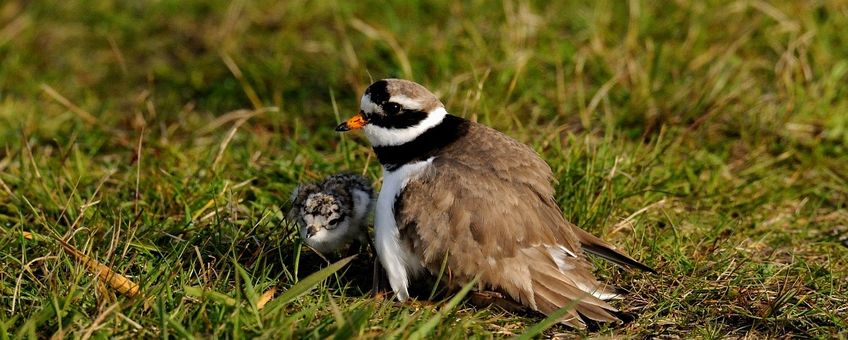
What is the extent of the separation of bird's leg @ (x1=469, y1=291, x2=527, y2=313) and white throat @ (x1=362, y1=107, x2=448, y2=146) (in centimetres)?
86

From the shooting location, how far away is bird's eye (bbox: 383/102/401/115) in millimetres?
4930

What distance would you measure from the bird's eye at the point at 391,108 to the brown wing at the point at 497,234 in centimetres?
38

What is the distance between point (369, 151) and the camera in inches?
235

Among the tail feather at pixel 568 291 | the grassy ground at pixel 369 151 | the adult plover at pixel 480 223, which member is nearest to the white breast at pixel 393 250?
the adult plover at pixel 480 223

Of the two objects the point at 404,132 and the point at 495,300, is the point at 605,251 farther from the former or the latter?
the point at 404,132

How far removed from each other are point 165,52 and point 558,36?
323 centimetres

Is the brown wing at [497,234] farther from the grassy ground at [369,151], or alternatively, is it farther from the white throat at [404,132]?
the white throat at [404,132]

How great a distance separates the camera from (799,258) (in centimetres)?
515

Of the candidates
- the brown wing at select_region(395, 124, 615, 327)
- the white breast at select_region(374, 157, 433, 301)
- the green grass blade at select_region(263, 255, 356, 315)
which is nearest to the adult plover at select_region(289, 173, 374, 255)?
the white breast at select_region(374, 157, 433, 301)

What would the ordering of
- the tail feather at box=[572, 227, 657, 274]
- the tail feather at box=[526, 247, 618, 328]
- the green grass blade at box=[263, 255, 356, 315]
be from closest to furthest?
the green grass blade at box=[263, 255, 356, 315] → the tail feather at box=[526, 247, 618, 328] → the tail feather at box=[572, 227, 657, 274]

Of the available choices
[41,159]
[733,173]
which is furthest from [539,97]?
[41,159]

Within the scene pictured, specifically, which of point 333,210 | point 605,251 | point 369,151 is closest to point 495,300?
point 605,251

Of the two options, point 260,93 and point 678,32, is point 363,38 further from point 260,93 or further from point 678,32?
point 678,32

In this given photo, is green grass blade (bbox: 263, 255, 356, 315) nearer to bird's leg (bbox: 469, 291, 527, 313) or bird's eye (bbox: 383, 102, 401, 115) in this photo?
bird's leg (bbox: 469, 291, 527, 313)
